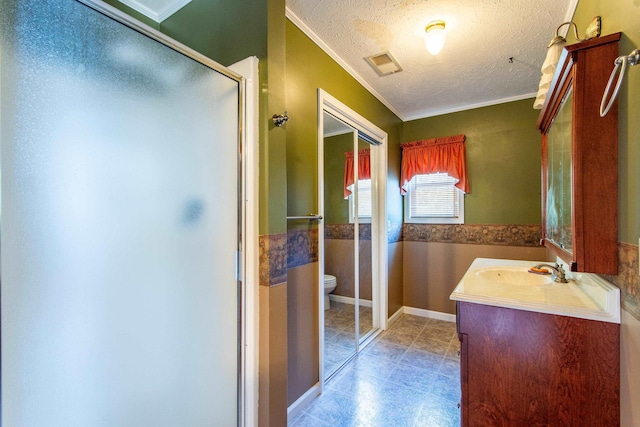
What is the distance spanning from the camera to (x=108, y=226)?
2.97 feet

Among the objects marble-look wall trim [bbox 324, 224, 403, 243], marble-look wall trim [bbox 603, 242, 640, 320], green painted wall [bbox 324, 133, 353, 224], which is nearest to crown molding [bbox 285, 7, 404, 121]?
green painted wall [bbox 324, 133, 353, 224]

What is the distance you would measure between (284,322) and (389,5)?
191 centimetres

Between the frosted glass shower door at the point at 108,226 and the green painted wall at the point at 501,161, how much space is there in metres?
2.91

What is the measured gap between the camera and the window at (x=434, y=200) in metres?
3.29

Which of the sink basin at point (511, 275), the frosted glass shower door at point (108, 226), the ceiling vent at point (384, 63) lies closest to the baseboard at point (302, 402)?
the frosted glass shower door at point (108, 226)

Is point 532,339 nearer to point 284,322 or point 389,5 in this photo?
point 284,322

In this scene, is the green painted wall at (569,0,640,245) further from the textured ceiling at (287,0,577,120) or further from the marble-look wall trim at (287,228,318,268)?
the marble-look wall trim at (287,228,318,268)

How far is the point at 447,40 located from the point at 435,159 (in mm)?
1521

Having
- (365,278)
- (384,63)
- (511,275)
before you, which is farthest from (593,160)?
(365,278)

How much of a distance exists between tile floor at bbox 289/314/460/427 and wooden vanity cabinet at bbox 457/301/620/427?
59cm

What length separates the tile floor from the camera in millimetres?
1760

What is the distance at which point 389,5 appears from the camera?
5.44 ft

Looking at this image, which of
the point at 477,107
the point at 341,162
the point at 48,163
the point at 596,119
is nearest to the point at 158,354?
the point at 48,163

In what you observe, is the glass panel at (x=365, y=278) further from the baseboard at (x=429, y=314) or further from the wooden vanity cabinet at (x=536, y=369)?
the wooden vanity cabinet at (x=536, y=369)
